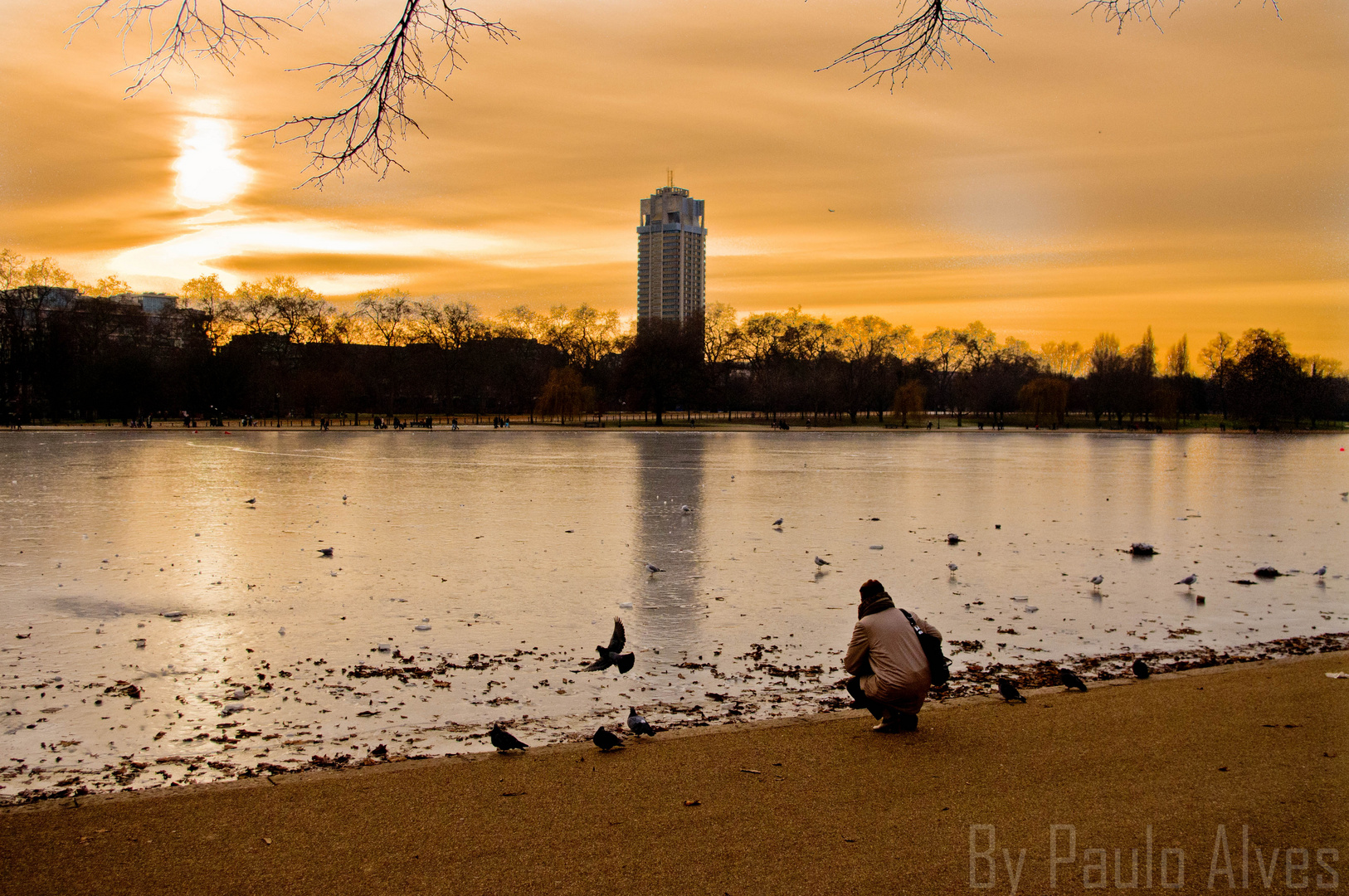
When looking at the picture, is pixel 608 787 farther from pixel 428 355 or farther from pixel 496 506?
pixel 428 355

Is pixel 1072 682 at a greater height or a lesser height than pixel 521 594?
greater

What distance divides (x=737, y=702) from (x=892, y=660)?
167cm

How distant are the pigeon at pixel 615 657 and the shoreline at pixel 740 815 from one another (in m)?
2.29

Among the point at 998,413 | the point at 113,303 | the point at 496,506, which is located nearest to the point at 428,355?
the point at 113,303

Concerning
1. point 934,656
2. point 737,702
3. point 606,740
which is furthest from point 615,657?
point 934,656

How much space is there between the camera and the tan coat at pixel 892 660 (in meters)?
6.41

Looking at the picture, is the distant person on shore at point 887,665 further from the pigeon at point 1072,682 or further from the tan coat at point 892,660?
the pigeon at point 1072,682

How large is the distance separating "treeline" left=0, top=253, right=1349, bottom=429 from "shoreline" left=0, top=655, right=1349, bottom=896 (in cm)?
7979

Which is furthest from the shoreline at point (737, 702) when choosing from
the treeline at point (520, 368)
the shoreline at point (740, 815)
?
the treeline at point (520, 368)

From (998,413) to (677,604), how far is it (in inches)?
4276

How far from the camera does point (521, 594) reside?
12.2m

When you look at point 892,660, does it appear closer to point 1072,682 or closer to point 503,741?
point 1072,682

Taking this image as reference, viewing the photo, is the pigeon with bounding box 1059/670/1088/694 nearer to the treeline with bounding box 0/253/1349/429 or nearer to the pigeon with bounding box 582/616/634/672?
the pigeon with bounding box 582/616/634/672

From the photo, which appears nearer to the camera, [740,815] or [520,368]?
[740,815]
